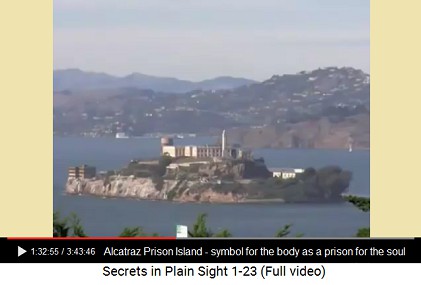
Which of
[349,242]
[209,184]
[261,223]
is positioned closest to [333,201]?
[209,184]

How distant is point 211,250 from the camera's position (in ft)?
9.31

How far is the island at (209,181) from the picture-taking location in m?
22.4

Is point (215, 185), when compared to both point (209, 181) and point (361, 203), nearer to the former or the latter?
point (209, 181)

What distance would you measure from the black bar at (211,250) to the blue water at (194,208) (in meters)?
12.4

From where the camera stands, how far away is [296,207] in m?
21.8

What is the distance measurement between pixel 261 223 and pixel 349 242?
15.6 m

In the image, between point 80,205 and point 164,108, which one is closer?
point 80,205

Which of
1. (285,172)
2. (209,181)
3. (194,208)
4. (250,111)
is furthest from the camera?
(250,111)

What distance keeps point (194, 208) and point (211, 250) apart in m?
19.7

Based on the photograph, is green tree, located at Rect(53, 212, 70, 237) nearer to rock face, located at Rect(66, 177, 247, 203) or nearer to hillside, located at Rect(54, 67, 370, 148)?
rock face, located at Rect(66, 177, 247, 203)

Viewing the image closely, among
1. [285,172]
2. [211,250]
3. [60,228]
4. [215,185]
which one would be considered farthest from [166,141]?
[211,250]

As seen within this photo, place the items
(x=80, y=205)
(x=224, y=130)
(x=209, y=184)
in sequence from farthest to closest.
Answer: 1. (x=224, y=130)
2. (x=209, y=184)
3. (x=80, y=205)

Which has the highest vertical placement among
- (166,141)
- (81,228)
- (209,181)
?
(166,141)
